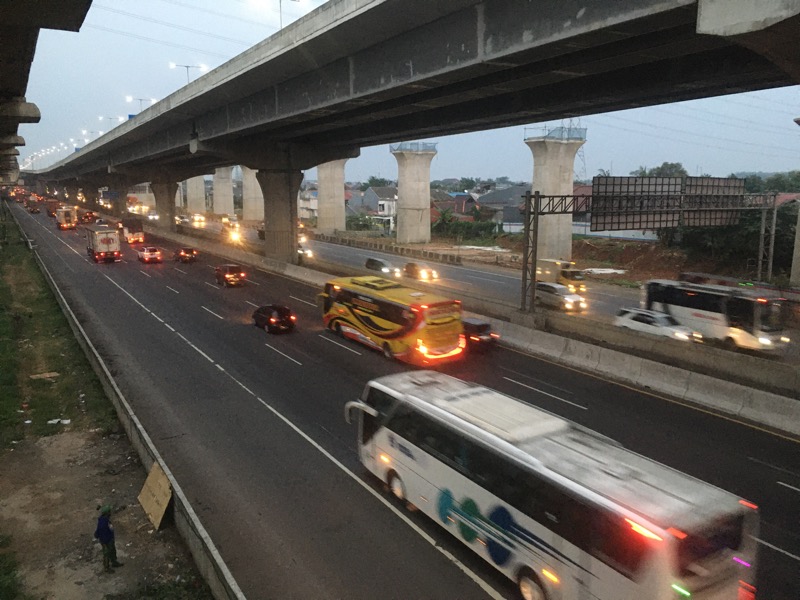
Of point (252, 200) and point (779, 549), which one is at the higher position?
point (252, 200)

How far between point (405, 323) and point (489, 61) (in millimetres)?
10125

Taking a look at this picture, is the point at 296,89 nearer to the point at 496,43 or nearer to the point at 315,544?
the point at 496,43

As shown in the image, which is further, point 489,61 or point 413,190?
point 413,190

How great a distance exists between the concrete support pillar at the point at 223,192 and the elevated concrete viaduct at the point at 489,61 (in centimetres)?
10592

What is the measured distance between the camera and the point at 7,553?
1021 centimetres

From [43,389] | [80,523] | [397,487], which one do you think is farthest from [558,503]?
[43,389]

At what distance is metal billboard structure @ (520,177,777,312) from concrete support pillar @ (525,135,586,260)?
1627 cm

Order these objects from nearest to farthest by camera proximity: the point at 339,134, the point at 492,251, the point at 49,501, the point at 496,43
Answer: the point at 49,501, the point at 496,43, the point at 339,134, the point at 492,251

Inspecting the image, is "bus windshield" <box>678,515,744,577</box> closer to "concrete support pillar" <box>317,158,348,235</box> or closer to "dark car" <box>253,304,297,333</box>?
"dark car" <box>253,304,297,333</box>

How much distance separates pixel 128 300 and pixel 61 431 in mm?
20114

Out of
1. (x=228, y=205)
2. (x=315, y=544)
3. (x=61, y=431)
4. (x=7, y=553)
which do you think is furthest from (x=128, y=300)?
(x=228, y=205)

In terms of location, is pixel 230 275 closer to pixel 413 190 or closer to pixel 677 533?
pixel 677 533

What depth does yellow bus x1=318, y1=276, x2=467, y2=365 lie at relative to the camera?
2166 centimetres

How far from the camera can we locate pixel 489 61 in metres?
15.7
